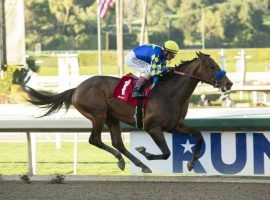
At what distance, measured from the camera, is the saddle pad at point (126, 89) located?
8766 millimetres

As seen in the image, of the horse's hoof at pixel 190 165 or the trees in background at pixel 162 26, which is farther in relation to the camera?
the trees in background at pixel 162 26

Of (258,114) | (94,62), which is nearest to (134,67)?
(258,114)

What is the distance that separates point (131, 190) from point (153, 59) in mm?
1716

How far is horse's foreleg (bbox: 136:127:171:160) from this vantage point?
27.8ft

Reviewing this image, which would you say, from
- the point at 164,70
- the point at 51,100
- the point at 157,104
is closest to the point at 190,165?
the point at 157,104

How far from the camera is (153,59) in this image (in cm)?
872

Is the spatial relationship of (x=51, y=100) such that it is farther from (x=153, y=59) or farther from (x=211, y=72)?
(x=211, y=72)

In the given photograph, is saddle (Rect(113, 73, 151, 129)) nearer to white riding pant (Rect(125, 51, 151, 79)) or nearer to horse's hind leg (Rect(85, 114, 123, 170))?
white riding pant (Rect(125, 51, 151, 79))

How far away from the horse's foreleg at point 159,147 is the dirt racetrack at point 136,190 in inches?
11.1

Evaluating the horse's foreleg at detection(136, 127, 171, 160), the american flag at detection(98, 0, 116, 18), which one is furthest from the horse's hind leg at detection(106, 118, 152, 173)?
the american flag at detection(98, 0, 116, 18)

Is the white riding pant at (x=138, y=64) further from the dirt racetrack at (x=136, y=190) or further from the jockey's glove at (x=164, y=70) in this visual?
the dirt racetrack at (x=136, y=190)

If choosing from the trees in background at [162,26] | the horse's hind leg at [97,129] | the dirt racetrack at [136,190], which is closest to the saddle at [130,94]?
the horse's hind leg at [97,129]

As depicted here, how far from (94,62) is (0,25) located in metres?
36.6

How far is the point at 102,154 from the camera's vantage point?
1412 cm
